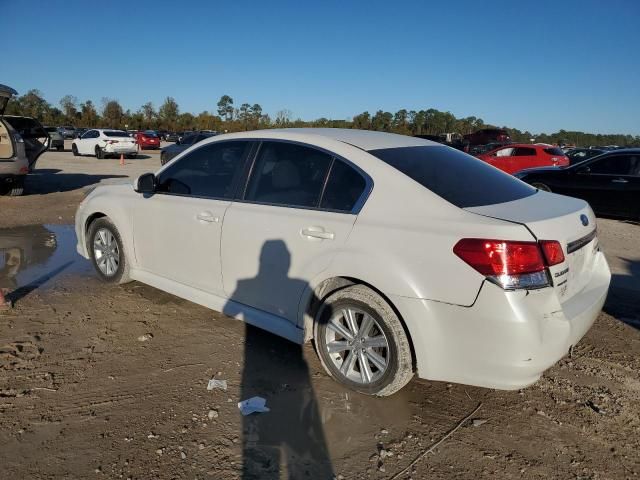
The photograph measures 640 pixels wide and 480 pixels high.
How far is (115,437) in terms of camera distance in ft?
8.98

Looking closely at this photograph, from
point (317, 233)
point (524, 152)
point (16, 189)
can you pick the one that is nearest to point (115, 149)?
point (16, 189)

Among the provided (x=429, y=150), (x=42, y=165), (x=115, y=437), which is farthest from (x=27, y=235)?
(x=42, y=165)

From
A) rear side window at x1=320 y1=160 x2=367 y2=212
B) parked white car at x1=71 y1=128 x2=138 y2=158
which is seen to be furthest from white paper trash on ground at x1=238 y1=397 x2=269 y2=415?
parked white car at x1=71 y1=128 x2=138 y2=158

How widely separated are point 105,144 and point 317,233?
81.5 ft

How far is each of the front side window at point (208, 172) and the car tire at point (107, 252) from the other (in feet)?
2.80

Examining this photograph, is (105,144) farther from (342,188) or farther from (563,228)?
(563,228)

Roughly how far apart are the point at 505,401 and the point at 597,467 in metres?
0.69

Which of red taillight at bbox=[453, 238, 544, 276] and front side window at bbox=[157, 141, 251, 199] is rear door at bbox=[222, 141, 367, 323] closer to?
front side window at bbox=[157, 141, 251, 199]

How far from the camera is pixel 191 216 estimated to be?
13.3 feet

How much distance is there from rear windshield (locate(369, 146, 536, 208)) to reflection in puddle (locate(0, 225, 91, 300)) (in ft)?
13.1

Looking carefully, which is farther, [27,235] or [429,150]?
[27,235]

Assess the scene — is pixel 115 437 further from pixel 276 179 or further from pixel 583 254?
pixel 583 254

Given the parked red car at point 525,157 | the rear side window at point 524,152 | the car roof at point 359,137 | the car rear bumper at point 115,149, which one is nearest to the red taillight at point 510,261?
the car roof at point 359,137

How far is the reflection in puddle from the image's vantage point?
5.39 meters
